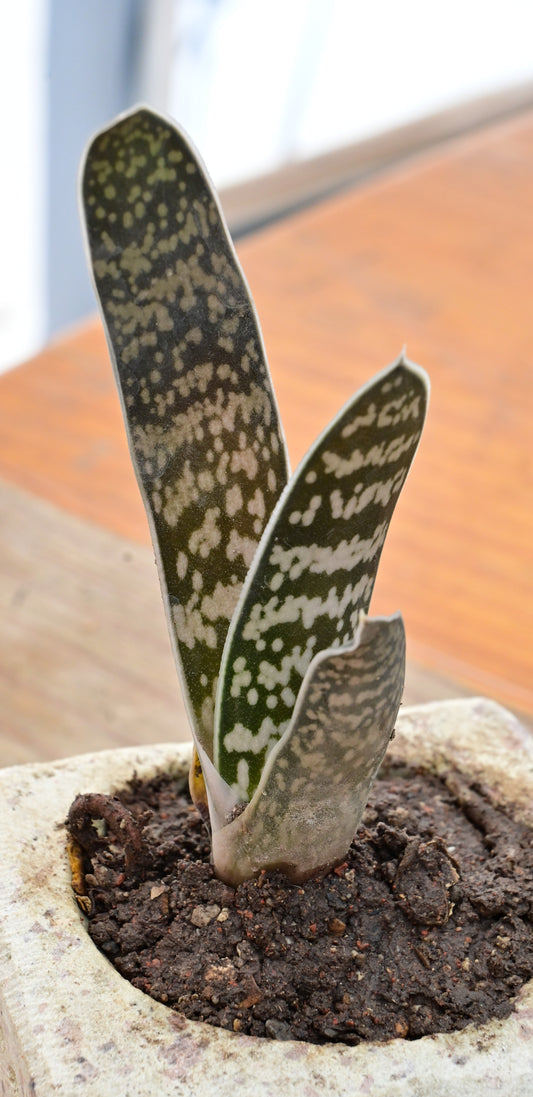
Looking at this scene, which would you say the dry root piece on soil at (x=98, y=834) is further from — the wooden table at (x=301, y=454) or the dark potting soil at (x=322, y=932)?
the wooden table at (x=301, y=454)

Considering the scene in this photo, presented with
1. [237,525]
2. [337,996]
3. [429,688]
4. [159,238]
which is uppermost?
[159,238]

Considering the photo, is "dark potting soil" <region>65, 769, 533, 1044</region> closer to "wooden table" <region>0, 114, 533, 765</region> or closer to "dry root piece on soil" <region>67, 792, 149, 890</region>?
"dry root piece on soil" <region>67, 792, 149, 890</region>

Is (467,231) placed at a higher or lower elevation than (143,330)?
lower

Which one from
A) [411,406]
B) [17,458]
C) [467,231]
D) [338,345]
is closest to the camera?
[411,406]

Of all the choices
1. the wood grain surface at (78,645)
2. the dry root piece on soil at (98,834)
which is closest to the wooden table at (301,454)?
the wood grain surface at (78,645)

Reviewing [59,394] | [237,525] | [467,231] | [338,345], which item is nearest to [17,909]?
[237,525]

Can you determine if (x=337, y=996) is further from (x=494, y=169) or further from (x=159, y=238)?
(x=494, y=169)
